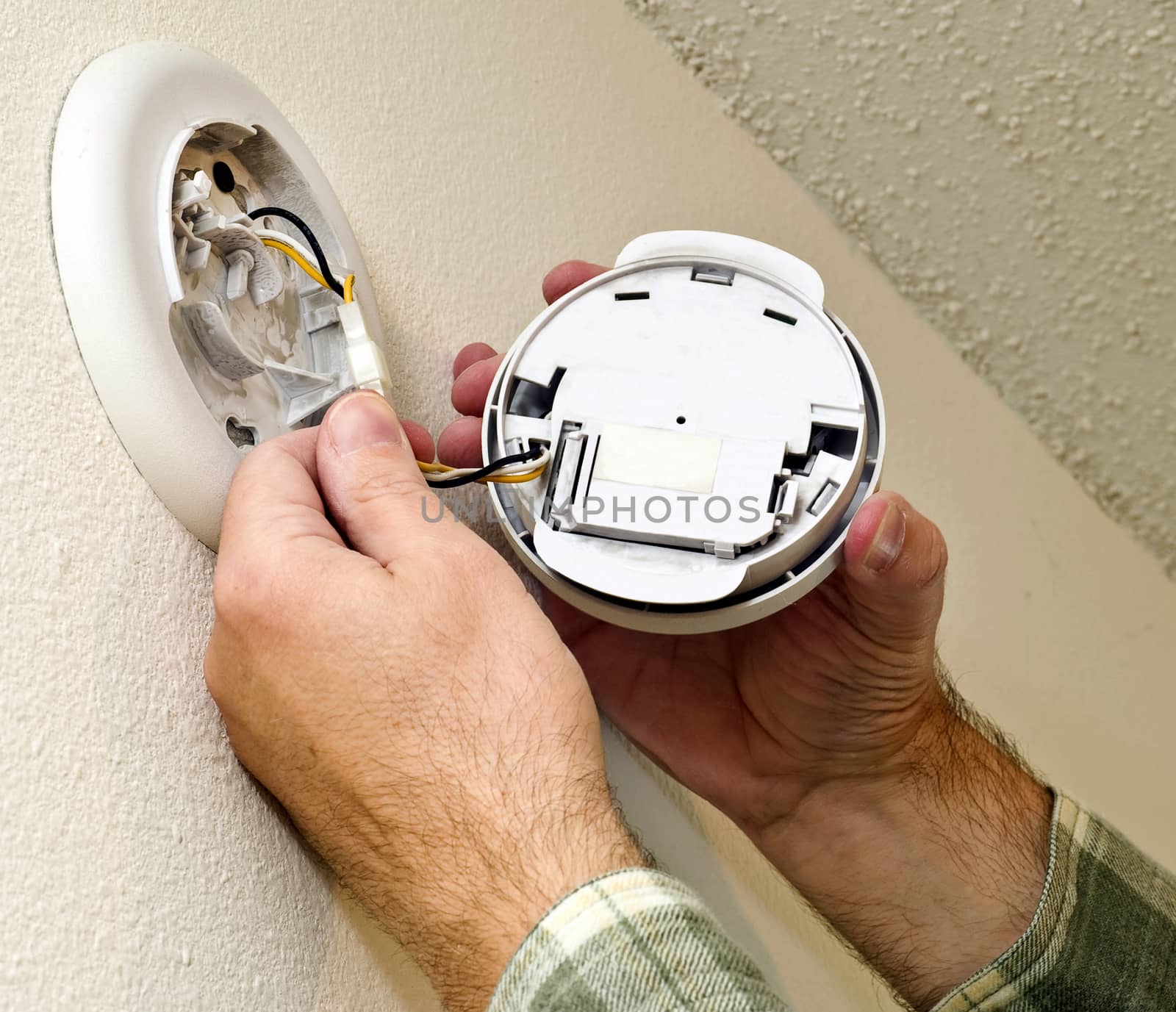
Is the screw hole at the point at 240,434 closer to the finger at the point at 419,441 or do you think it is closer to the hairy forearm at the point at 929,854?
the finger at the point at 419,441

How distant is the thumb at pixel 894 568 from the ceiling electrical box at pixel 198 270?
0.25m

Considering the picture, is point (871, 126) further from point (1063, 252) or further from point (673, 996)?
point (673, 996)

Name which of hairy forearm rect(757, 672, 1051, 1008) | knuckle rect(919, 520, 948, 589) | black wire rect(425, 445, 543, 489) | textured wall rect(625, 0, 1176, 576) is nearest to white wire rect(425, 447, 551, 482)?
black wire rect(425, 445, 543, 489)

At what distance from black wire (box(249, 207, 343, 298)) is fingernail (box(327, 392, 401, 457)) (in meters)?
0.08

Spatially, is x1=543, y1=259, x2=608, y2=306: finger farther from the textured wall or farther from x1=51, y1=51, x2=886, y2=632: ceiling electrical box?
the textured wall

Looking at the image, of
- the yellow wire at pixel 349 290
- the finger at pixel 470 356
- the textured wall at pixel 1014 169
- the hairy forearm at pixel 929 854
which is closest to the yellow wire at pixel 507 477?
the yellow wire at pixel 349 290

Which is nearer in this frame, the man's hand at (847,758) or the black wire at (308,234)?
the black wire at (308,234)

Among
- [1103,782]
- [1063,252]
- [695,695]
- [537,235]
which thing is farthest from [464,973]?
[1063,252]

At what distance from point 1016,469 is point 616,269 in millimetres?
678

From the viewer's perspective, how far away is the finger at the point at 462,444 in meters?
0.56

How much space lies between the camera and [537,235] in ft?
A: 2.30

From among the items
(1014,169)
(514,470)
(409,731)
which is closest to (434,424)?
(514,470)

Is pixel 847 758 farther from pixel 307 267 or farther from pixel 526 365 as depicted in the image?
pixel 307 267

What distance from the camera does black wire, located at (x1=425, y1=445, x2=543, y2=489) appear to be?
45cm
